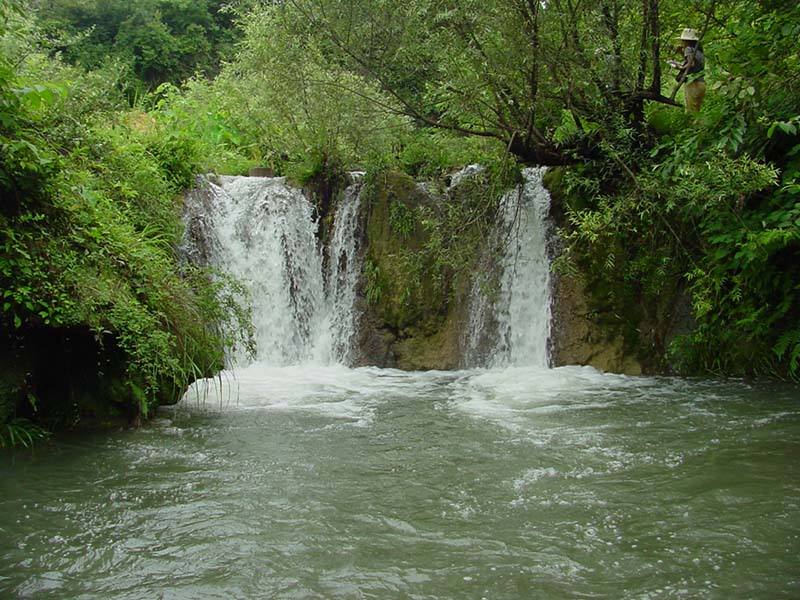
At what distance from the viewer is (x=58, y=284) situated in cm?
621

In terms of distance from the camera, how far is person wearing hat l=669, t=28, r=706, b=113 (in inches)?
372

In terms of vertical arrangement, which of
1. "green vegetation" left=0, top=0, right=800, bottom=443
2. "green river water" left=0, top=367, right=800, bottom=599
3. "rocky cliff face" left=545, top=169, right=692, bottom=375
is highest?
"green vegetation" left=0, top=0, right=800, bottom=443

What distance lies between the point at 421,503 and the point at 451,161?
27.6 ft

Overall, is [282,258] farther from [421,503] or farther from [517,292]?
[421,503]

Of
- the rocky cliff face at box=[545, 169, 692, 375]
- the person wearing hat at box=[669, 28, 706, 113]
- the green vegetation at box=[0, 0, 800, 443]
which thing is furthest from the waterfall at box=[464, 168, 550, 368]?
the person wearing hat at box=[669, 28, 706, 113]

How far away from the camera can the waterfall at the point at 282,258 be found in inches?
454

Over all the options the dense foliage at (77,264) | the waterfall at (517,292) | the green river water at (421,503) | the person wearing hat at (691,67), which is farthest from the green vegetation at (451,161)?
the green river water at (421,503)

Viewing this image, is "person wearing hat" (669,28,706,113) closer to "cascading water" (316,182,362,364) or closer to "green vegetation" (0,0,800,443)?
"green vegetation" (0,0,800,443)

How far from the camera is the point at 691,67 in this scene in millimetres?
9625

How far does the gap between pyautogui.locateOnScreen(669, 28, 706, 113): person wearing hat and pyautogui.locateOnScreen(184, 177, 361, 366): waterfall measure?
17.4 feet

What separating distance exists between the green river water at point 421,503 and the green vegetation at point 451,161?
1.06 m

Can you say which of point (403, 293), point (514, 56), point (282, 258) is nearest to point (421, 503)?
point (514, 56)

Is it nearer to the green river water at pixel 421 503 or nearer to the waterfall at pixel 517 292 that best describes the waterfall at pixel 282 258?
the waterfall at pixel 517 292

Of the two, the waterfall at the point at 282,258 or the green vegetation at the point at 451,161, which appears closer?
the green vegetation at the point at 451,161
